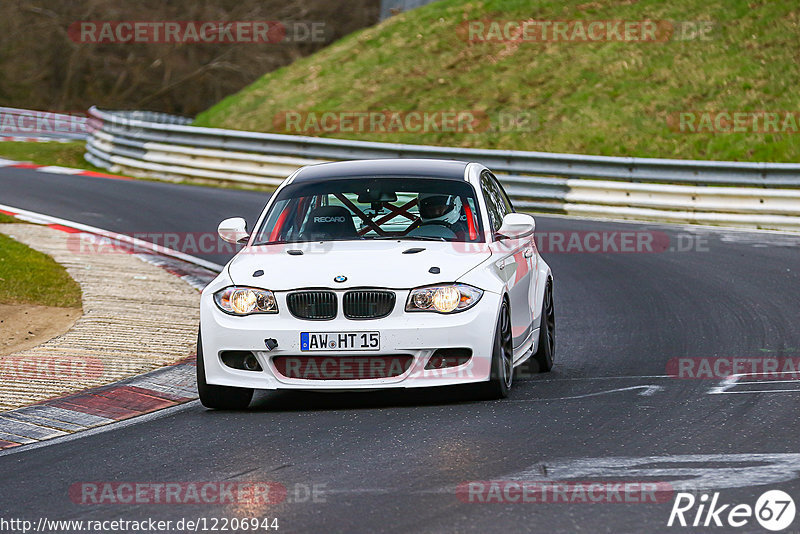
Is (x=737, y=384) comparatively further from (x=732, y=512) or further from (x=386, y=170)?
(x=732, y=512)

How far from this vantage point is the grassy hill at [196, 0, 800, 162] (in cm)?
2552

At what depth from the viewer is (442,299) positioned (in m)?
8.15

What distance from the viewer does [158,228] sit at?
1864 cm

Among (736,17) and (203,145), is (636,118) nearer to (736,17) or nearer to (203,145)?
(736,17)

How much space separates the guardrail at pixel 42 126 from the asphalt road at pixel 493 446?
88.6ft

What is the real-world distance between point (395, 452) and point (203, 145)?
19611mm

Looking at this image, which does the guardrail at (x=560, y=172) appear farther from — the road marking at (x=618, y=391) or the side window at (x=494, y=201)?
the road marking at (x=618, y=391)

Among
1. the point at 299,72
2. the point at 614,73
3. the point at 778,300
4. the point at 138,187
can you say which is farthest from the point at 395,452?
the point at 299,72

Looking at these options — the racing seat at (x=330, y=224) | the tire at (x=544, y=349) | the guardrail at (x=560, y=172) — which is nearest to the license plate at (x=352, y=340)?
the racing seat at (x=330, y=224)

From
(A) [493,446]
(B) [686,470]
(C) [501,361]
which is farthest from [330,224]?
(B) [686,470]

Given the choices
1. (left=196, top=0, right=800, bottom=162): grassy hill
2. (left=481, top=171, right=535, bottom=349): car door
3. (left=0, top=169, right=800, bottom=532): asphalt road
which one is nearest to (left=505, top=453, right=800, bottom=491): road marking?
(left=0, top=169, right=800, bottom=532): asphalt road

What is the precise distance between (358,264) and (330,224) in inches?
34.5

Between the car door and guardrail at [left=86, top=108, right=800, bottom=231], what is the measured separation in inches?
417

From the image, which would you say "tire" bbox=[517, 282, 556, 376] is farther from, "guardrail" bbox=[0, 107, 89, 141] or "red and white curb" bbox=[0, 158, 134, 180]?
"guardrail" bbox=[0, 107, 89, 141]
